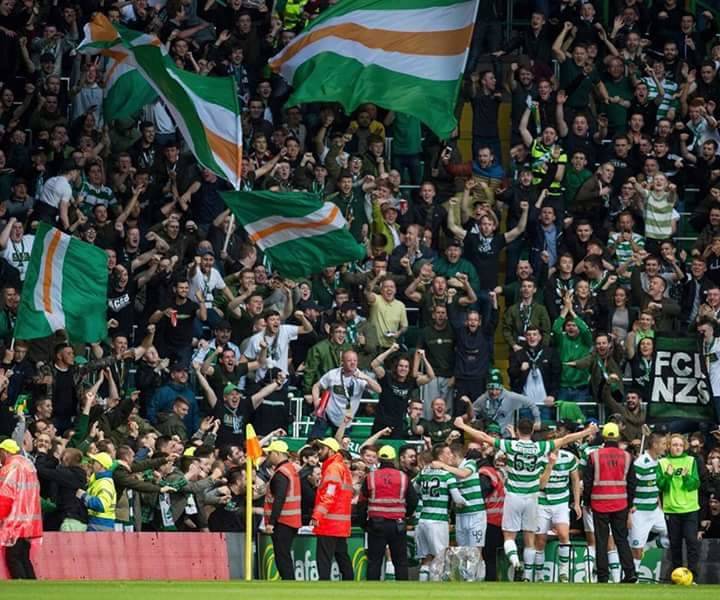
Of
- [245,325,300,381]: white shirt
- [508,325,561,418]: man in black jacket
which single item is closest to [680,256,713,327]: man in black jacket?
[508,325,561,418]: man in black jacket

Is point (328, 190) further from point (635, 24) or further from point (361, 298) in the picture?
point (635, 24)

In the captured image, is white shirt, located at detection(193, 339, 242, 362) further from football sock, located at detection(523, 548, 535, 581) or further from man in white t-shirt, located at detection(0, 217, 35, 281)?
football sock, located at detection(523, 548, 535, 581)

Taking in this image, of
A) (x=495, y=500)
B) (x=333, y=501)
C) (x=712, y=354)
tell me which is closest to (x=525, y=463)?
(x=495, y=500)

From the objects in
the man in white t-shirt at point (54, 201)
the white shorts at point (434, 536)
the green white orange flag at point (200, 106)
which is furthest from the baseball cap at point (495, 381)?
the man in white t-shirt at point (54, 201)

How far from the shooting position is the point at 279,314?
93.7ft

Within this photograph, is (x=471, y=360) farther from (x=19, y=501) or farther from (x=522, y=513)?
(x=19, y=501)

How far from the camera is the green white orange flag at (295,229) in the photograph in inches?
1021

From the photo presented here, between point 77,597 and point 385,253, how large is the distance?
429 inches

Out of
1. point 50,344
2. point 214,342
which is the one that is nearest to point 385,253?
point 214,342

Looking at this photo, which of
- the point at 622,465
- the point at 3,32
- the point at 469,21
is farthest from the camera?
the point at 3,32

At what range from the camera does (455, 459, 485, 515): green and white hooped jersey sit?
2528 centimetres

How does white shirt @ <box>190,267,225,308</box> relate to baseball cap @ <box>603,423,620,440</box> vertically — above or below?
above

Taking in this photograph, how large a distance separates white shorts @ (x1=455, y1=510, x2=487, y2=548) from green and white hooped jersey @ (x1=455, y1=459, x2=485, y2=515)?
0.06 metres

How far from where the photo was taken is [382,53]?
26969 mm
